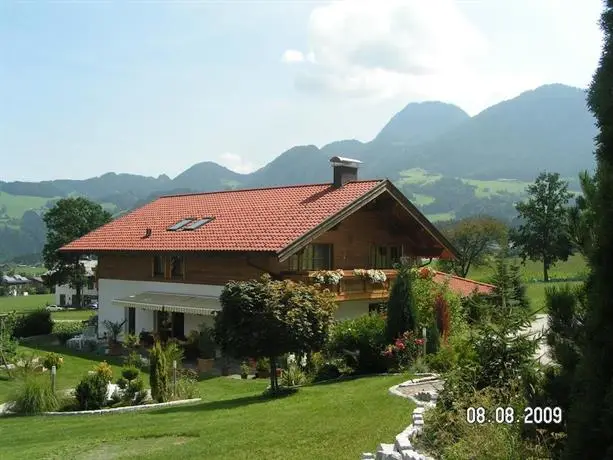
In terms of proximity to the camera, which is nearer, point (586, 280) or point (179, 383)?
point (586, 280)

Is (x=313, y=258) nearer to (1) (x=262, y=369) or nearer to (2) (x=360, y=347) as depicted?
(1) (x=262, y=369)

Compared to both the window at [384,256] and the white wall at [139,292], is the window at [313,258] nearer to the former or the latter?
the window at [384,256]

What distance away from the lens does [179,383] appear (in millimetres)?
16516

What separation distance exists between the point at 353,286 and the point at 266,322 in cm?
1081

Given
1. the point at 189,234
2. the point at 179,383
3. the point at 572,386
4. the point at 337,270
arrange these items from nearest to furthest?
the point at 572,386 < the point at 179,383 < the point at 337,270 < the point at 189,234

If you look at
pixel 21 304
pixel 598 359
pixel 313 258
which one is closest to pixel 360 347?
pixel 313 258

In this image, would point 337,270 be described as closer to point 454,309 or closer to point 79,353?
point 454,309

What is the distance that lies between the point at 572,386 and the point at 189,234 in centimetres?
2313

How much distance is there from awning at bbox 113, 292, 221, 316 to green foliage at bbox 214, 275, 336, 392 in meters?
7.56

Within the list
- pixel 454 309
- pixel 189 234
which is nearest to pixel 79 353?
pixel 189 234

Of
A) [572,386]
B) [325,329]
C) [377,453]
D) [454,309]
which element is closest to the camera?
[572,386]

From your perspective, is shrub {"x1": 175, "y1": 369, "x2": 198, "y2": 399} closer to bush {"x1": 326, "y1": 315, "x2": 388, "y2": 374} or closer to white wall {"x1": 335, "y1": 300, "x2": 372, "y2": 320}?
bush {"x1": 326, "y1": 315, "x2": 388, "y2": 374}

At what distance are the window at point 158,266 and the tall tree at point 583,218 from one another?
2365 centimetres
